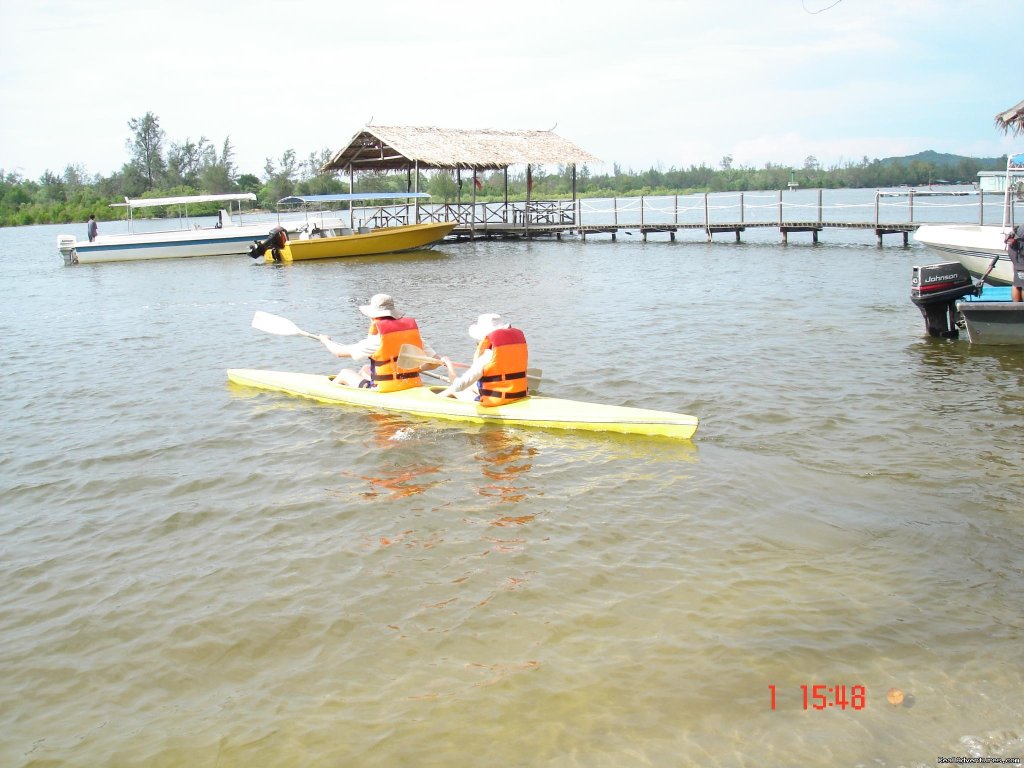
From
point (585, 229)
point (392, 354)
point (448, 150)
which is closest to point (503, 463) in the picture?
point (392, 354)

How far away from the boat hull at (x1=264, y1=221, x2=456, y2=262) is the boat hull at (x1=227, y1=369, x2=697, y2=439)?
742 inches

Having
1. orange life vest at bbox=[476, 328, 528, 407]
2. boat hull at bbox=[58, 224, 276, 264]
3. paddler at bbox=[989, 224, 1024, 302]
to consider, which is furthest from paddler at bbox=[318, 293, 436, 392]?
boat hull at bbox=[58, 224, 276, 264]

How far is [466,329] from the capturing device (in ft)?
45.7

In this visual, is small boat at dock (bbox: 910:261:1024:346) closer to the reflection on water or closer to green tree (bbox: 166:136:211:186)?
the reflection on water

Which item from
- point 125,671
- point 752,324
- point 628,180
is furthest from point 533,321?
point 628,180

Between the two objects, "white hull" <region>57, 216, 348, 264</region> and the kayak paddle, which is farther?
"white hull" <region>57, 216, 348, 264</region>

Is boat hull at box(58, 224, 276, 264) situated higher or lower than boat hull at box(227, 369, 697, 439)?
higher

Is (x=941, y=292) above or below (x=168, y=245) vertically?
below

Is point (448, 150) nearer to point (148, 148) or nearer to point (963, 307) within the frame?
point (963, 307)

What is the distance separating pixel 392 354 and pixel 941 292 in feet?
23.2

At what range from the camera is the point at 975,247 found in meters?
13.0

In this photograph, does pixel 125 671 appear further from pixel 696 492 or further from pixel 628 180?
pixel 628 180

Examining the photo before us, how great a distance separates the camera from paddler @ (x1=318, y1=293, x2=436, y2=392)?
8609 mm
